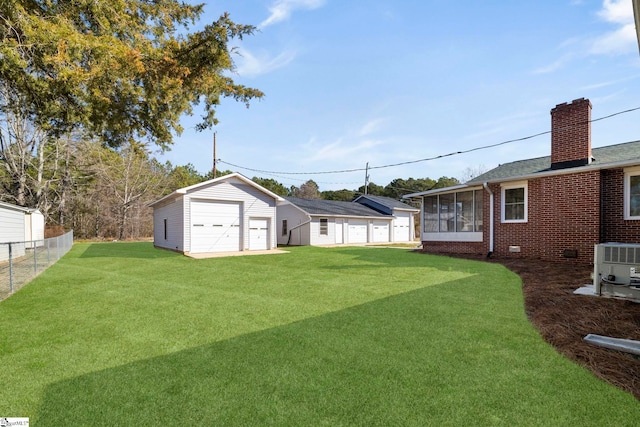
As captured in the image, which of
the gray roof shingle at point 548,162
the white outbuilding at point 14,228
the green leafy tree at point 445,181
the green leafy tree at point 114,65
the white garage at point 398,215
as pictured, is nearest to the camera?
the green leafy tree at point 114,65

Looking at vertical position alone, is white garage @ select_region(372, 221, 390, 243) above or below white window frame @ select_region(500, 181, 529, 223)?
below

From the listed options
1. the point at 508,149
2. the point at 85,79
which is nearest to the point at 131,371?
the point at 85,79

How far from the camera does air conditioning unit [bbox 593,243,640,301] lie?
5.31m

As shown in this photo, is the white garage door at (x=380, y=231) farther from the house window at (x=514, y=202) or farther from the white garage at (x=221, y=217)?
the house window at (x=514, y=202)

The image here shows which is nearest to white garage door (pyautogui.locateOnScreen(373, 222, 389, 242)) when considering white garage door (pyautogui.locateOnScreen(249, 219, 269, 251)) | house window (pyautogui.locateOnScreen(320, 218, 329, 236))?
house window (pyautogui.locateOnScreen(320, 218, 329, 236))

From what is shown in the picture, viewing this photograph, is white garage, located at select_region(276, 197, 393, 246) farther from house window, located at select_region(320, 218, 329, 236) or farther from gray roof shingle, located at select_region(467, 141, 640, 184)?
gray roof shingle, located at select_region(467, 141, 640, 184)

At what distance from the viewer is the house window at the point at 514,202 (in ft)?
38.9

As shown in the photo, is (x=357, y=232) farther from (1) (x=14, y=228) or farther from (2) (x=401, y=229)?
(1) (x=14, y=228)

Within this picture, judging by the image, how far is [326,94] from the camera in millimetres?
16766

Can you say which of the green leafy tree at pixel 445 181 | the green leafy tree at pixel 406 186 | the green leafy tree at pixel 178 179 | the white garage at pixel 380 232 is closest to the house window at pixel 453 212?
the white garage at pixel 380 232

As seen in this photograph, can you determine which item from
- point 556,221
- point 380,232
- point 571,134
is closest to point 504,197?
point 556,221

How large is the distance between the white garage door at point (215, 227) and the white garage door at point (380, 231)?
13.3 meters

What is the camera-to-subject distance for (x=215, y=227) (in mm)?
16266

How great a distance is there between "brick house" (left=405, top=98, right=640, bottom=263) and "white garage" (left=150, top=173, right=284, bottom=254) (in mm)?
9256
